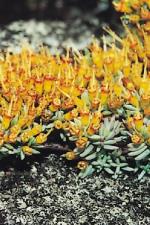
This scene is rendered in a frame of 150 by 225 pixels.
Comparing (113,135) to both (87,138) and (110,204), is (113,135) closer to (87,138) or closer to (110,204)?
(87,138)

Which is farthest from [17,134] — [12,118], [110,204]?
[110,204]

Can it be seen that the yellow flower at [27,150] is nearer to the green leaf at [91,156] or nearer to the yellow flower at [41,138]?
the yellow flower at [41,138]

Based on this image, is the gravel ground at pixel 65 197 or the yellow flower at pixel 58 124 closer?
the gravel ground at pixel 65 197

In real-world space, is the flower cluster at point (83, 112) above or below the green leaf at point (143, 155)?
above

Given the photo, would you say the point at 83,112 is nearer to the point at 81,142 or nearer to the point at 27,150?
the point at 81,142

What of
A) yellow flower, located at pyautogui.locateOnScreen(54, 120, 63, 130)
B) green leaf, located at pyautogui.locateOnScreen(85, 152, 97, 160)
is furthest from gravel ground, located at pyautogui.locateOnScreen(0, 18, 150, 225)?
yellow flower, located at pyautogui.locateOnScreen(54, 120, 63, 130)

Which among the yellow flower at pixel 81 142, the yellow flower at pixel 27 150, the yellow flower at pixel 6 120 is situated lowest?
the yellow flower at pixel 27 150

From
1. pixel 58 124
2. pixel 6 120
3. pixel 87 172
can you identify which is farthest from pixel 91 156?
pixel 6 120

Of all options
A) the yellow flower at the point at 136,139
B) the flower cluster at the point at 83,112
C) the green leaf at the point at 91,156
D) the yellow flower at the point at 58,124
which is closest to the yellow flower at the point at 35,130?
the flower cluster at the point at 83,112
